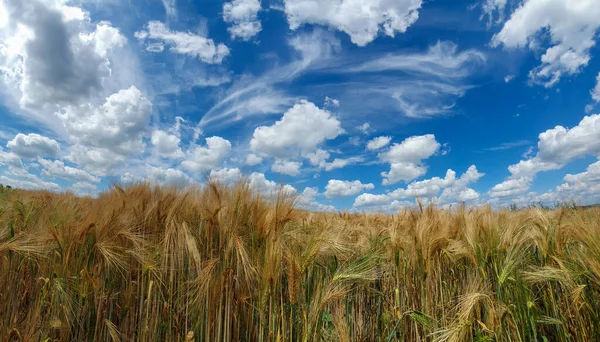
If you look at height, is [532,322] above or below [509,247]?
below

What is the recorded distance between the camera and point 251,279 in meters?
2.95

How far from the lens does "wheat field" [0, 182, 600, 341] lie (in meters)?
2.84

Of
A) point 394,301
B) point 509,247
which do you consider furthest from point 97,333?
point 509,247

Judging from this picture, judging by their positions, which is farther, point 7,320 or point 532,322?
point 7,320

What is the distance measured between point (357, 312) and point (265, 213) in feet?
5.63

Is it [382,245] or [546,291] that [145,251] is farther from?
[546,291]

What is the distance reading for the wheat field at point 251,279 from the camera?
284cm

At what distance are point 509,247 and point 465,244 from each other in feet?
1.40

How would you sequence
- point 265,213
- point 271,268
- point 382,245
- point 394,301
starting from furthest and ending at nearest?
1. point 382,245
2. point 394,301
3. point 265,213
4. point 271,268

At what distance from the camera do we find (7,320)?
303cm

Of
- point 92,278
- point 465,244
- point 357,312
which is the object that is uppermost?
point 465,244

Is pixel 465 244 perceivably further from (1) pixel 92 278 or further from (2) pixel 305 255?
(1) pixel 92 278

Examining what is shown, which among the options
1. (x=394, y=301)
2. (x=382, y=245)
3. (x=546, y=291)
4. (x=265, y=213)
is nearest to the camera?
(x=265, y=213)

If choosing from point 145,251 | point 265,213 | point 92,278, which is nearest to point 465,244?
point 265,213
